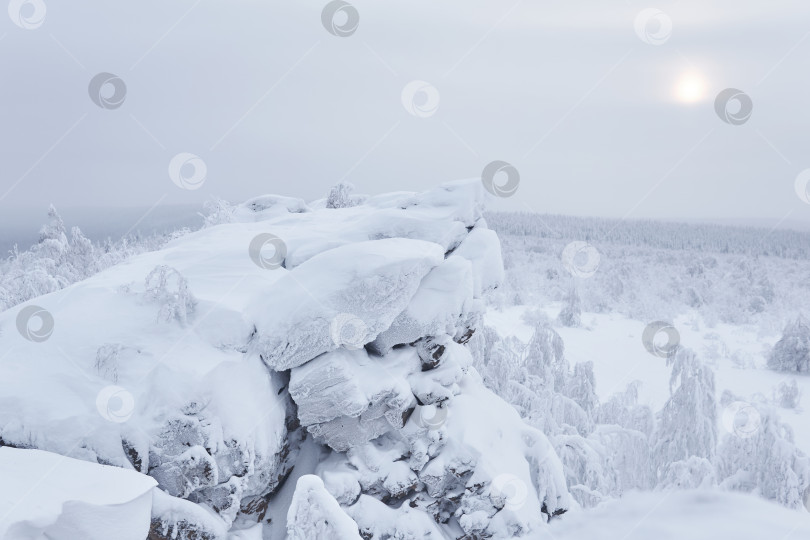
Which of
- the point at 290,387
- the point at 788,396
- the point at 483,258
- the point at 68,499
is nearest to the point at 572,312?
the point at 788,396

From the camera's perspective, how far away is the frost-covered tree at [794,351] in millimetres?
15633

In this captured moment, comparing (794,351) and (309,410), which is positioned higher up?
(794,351)

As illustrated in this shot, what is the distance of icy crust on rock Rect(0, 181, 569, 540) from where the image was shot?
576 centimetres

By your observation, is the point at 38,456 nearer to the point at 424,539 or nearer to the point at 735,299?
the point at 424,539

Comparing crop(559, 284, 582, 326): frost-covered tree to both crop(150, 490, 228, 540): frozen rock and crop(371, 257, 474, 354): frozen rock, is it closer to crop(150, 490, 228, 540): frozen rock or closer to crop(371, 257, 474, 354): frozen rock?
crop(371, 257, 474, 354): frozen rock

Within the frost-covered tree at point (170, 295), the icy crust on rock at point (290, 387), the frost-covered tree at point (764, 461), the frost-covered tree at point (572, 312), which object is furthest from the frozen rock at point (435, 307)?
the frost-covered tree at point (572, 312)

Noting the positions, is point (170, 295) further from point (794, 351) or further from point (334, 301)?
point (794, 351)

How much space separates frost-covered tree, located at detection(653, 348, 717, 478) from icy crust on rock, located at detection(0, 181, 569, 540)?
455 cm

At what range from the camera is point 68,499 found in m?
3.98

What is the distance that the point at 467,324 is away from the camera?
29.6ft

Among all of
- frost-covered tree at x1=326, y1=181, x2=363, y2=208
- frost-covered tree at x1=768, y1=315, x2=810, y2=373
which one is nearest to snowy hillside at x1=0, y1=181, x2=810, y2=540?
frost-covered tree at x1=326, y1=181, x2=363, y2=208

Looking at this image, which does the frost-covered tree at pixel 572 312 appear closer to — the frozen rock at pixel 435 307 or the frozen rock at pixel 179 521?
the frozen rock at pixel 435 307

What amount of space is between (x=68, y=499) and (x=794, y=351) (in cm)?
1919

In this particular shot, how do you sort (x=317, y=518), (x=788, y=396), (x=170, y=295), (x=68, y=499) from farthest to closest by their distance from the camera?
(x=788, y=396) < (x=170, y=295) < (x=68, y=499) < (x=317, y=518)
